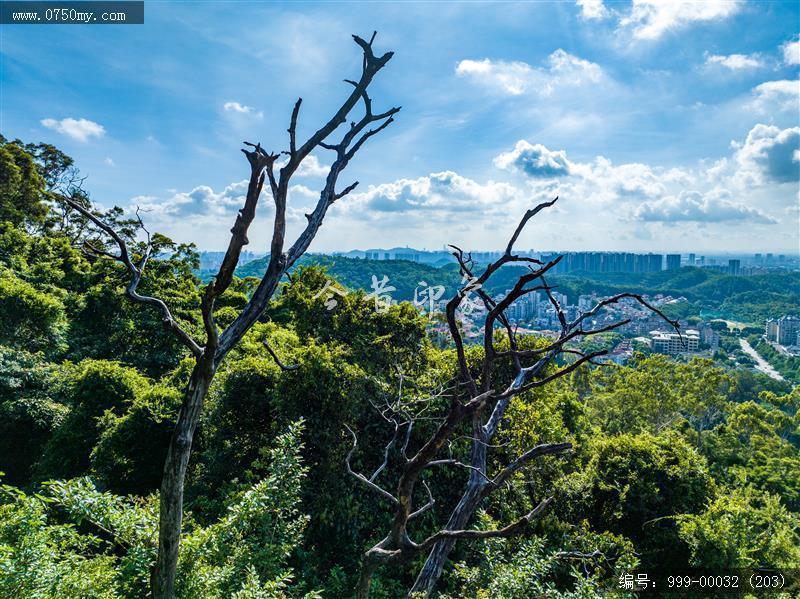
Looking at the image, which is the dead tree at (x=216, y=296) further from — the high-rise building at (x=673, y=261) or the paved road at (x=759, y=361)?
the high-rise building at (x=673, y=261)

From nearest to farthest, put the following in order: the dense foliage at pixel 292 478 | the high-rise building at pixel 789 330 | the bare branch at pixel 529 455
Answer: the bare branch at pixel 529 455 → the dense foliage at pixel 292 478 → the high-rise building at pixel 789 330

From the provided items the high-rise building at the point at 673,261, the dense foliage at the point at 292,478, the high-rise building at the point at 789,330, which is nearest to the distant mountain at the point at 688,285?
the high-rise building at the point at 789,330

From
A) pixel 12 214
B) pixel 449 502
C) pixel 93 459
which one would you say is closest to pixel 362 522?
pixel 449 502

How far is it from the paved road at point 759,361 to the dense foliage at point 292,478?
63.2 metres

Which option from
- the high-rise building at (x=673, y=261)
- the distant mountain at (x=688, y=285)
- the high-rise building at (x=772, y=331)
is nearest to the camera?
the distant mountain at (x=688, y=285)

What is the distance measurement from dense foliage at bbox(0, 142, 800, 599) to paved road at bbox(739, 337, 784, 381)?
207 ft

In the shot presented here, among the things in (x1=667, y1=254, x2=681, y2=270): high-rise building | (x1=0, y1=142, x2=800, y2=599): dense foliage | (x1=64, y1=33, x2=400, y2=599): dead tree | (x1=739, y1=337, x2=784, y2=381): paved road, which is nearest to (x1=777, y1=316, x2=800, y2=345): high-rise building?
(x1=739, y1=337, x2=784, y2=381): paved road

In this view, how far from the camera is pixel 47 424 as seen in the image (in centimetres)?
913

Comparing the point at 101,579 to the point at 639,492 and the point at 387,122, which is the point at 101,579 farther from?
the point at 639,492

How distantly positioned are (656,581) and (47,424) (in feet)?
37.3

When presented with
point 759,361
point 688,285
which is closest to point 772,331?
point 759,361

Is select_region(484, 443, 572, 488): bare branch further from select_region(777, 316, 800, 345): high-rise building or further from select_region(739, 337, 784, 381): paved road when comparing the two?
select_region(777, 316, 800, 345): high-rise building

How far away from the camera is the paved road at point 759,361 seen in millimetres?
57500

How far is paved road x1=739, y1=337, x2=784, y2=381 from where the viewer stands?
57500 millimetres
